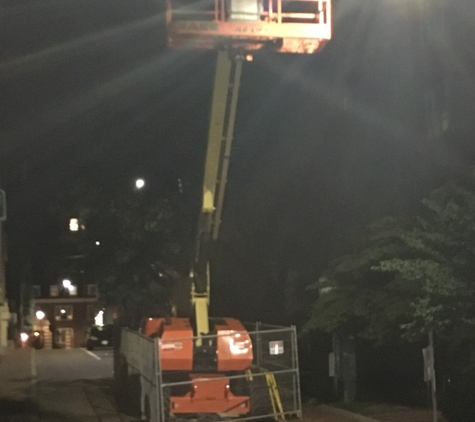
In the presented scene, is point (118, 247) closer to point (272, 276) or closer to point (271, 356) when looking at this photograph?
point (272, 276)

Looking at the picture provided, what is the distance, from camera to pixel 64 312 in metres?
71.8

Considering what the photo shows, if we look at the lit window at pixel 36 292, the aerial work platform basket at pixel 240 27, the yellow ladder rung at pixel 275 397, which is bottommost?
the yellow ladder rung at pixel 275 397

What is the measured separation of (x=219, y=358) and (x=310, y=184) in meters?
7.11

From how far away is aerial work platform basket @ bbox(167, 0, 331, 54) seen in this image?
12320 mm

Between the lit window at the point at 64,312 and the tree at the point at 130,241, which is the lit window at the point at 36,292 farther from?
the tree at the point at 130,241

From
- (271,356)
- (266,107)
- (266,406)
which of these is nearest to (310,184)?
(266,107)

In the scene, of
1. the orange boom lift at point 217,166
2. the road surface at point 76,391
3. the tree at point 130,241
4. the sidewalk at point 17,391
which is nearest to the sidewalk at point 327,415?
the orange boom lift at point 217,166

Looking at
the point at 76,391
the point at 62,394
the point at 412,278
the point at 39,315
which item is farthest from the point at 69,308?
the point at 412,278

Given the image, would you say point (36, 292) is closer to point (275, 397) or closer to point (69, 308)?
point (69, 308)

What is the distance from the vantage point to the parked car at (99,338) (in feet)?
137

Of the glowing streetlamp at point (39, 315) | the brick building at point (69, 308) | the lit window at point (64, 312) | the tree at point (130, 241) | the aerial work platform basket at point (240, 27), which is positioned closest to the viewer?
the aerial work platform basket at point (240, 27)

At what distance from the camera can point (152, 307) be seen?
88.5 feet

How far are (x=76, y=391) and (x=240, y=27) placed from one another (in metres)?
11.8

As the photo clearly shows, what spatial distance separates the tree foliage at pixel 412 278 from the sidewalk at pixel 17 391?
6.19 meters
